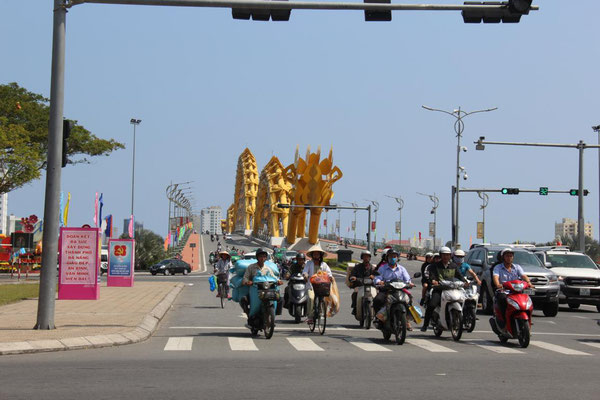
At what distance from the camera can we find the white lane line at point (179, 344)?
13.5m

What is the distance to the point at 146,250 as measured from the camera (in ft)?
241

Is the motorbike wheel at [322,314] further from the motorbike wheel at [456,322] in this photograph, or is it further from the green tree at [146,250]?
the green tree at [146,250]

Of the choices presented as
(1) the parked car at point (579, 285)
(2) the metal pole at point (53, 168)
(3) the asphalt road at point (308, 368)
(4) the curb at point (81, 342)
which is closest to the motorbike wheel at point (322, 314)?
(3) the asphalt road at point (308, 368)

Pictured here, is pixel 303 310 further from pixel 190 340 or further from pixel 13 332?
pixel 13 332

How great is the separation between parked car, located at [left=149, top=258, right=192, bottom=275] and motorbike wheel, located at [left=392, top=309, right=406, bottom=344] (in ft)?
171

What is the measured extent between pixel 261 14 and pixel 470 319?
6929 millimetres

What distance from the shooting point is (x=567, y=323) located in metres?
22.0

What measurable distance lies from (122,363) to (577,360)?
6.58 meters

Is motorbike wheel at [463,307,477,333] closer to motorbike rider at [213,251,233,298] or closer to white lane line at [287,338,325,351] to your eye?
white lane line at [287,338,325,351]

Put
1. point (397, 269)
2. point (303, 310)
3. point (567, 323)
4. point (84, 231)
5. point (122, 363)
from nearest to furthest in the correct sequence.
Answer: point (122, 363) → point (397, 269) → point (303, 310) → point (567, 323) → point (84, 231)

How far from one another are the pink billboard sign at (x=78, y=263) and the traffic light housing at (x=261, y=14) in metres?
11.9

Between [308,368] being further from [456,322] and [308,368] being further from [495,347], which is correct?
[456,322]

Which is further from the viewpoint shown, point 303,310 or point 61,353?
point 303,310

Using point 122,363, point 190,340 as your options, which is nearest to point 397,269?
point 190,340
